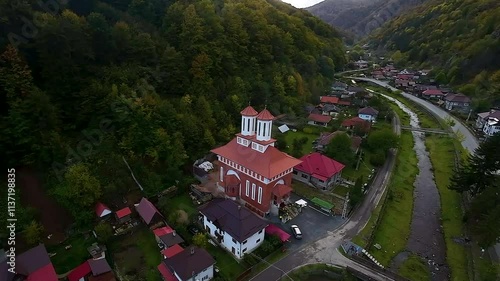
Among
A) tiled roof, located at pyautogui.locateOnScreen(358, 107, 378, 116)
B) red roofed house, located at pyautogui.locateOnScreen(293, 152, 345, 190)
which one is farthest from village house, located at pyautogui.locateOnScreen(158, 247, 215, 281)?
tiled roof, located at pyautogui.locateOnScreen(358, 107, 378, 116)

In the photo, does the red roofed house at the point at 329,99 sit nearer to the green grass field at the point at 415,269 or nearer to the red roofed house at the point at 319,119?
the red roofed house at the point at 319,119

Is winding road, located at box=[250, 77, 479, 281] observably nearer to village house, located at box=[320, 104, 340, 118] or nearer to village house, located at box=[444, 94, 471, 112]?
village house, located at box=[320, 104, 340, 118]

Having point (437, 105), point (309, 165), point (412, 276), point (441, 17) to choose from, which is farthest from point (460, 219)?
point (441, 17)

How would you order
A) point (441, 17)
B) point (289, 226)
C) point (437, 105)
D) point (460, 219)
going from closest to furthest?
point (289, 226), point (460, 219), point (437, 105), point (441, 17)

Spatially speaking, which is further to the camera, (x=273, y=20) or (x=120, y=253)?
(x=273, y=20)

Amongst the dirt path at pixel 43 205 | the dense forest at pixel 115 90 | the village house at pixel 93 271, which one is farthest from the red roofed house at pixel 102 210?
the village house at pixel 93 271

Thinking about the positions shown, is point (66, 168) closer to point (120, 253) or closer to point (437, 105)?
point (120, 253)
